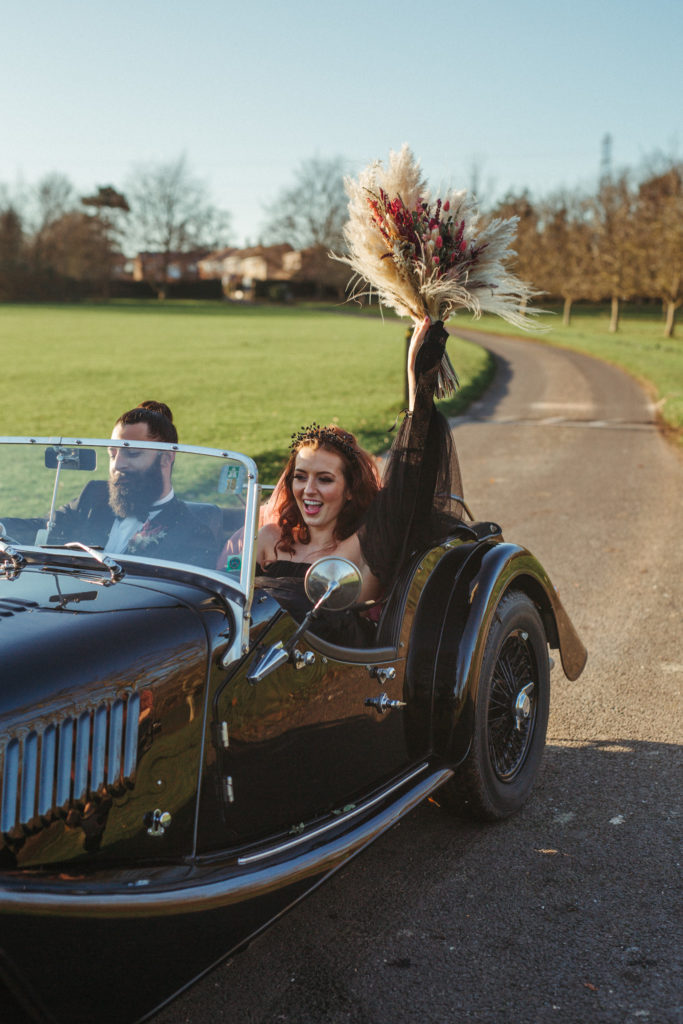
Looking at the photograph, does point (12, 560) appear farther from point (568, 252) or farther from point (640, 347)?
point (568, 252)

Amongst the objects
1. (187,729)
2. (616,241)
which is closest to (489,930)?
(187,729)

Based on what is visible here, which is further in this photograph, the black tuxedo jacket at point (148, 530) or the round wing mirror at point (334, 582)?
the black tuxedo jacket at point (148, 530)

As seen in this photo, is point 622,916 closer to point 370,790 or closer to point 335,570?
point 370,790

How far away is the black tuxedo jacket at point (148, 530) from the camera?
2830 millimetres

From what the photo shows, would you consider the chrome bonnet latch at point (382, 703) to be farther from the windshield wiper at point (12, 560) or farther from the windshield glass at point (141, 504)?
the windshield wiper at point (12, 560)

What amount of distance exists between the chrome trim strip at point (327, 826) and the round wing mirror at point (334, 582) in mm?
712

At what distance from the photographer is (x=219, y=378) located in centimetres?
2548

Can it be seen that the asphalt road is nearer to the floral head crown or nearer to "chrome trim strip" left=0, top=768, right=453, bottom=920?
"chrome trim strip" left=0, top=768, right=453, bottom=920

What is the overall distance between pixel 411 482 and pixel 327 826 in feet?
4.20

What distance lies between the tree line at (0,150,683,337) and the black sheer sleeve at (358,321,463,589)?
41.6 meters

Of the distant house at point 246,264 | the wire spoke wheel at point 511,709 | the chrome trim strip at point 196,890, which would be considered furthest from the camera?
the distant house at point 246,264

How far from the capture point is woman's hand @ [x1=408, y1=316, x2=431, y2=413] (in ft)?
11.6

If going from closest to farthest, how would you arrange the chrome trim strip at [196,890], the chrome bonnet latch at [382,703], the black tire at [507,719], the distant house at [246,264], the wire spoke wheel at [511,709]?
1. the chrome trim strip at [196,890]
2. the chrome bonnet latch at [382,703]
3. the black tire at [507,719]
4. the wire spoke wheel at [511,709]
5. the distant house at [246,264]

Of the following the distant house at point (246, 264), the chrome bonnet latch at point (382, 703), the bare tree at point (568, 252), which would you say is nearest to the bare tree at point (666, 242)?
the bare tree at point (568, 252)
